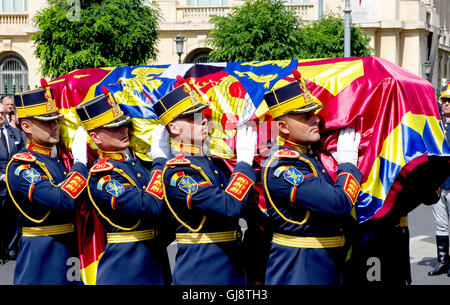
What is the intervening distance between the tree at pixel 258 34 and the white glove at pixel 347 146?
1831cm

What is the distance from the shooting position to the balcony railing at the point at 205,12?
30561 millimetres


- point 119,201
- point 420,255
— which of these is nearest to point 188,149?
point 119,201

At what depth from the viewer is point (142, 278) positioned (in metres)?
4.89

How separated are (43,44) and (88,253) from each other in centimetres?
1791

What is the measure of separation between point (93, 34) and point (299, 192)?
1913 cm

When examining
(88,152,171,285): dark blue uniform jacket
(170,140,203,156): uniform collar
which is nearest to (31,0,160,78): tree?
(88,152,171,285): dark blue uniform jacket

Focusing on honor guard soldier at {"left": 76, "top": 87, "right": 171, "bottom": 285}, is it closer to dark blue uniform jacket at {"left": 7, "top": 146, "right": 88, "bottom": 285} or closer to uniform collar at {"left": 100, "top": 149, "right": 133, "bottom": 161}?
uniform collar at {"left": 100, "top": 149, "right": 133, "bottom": 161}

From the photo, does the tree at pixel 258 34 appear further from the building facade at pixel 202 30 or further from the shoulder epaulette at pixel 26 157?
the shoulder epaulette at pixel 26 157

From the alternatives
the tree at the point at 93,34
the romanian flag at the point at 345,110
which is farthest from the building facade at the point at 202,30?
the romanian flag at the point at 345,110

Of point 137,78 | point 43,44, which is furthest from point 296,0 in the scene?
point 137,78

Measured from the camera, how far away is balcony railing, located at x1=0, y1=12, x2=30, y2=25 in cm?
3194

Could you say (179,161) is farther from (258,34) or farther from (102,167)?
(258,34)

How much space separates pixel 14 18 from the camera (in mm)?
32125

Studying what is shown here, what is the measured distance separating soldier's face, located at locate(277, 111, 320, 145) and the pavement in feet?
11.5
